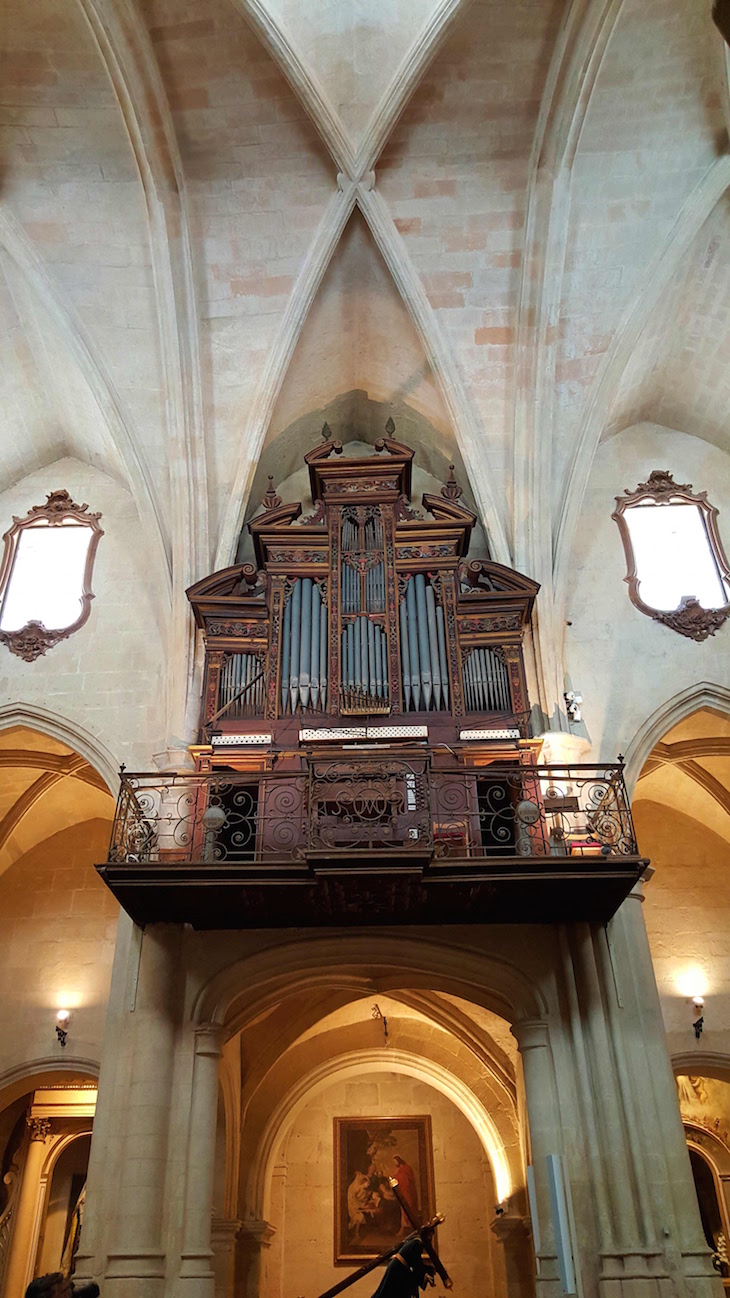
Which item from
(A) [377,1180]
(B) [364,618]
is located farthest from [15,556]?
(A) [377,1180]

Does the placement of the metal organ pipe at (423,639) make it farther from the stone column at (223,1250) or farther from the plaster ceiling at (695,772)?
the stone column at (223,1250)

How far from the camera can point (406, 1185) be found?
16.5m

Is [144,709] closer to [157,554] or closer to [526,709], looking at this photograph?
[157,554]

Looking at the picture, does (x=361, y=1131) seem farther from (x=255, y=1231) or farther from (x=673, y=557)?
(x=673, y=557)

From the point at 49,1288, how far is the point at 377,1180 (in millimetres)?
12604

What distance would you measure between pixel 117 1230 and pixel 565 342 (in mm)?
12639

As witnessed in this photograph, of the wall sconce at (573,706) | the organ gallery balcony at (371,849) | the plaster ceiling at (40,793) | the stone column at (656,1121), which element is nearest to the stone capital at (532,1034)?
the stone column at (656,1121)

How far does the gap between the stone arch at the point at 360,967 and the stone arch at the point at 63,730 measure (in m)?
3.24

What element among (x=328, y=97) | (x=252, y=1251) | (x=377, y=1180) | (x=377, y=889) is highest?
(x=328, y=97)

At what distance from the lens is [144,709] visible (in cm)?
1323

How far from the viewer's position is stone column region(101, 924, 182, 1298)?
9.41 meters

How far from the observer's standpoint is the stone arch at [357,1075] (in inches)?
594

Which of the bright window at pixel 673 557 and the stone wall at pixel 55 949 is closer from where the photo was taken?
the stone wall at pixel 55 949

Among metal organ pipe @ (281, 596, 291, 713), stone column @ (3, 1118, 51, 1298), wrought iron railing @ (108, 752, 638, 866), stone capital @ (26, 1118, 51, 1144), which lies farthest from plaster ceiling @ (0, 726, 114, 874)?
stone column @ (3, 1118, 51, 1298)
